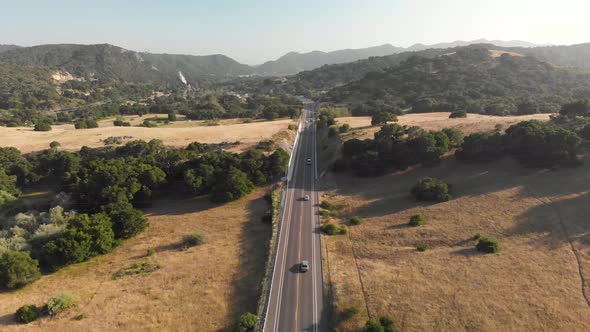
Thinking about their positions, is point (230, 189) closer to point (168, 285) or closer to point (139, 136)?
point (168, 285)

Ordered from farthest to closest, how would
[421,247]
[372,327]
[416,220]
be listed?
[416,220] → [421,247] → [372,327]

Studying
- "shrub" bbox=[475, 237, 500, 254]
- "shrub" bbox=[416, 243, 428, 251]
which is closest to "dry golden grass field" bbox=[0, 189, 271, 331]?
"shrub" bbox=[416, 243, 428, 251]

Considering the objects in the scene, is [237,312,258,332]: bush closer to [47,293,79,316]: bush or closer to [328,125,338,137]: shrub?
[47,293,79,316]: bush

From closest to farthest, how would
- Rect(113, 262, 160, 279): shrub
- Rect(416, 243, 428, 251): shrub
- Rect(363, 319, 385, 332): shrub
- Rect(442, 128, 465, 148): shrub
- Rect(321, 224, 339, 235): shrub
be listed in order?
Rect(363, 319, 385, 332): shrub < Rect(113, 262, 160, 279): shrub < Rect(416, 243, 428, 251): shrub < Rect(321, 224, 339, 235): shrub < Rect(442, 128, 465, 148): shrub

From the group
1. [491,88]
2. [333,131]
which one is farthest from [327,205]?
A: [491,88]

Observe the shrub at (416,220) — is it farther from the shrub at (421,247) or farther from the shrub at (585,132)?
the shrub at (585,132)

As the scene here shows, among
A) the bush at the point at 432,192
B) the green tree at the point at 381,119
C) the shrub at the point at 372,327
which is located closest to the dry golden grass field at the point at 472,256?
the shrub at the point at 372,327
